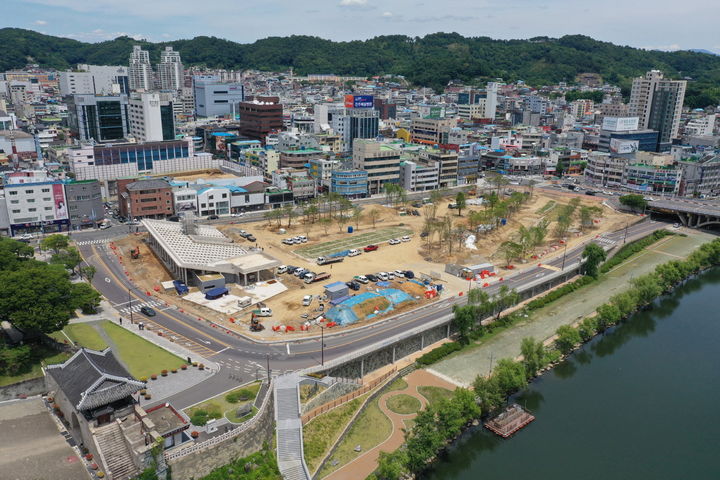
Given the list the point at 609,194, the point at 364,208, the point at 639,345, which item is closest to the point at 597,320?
the point at 639,345

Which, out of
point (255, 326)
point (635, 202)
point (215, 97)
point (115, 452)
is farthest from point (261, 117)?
point (115, 452)

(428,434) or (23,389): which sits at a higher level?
(23,389)

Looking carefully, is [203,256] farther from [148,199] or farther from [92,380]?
[92,380]

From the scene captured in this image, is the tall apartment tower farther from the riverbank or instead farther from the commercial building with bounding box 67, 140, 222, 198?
the commercial building with bounding box 67, 140, 222, 198

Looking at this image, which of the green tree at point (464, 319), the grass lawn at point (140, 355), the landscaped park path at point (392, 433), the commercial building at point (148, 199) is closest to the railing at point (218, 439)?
the landscaped park path at point (392, 433)

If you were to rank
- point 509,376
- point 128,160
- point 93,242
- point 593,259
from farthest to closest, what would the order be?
point 128,160 < point 93,242 < point 593,259 < point 509,376

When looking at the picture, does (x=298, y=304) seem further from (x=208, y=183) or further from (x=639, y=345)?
(x=208, y=183)

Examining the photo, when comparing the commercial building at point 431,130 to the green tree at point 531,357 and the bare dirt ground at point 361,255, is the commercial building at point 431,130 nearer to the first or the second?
the bare dirt ground at point 361,255
